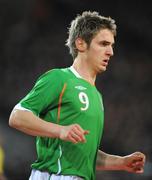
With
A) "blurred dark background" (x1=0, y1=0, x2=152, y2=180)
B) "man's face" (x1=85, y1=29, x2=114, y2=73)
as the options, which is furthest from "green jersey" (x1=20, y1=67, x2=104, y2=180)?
"blurred dark background" (x1=0, y1=0, x2=152, y2=180)

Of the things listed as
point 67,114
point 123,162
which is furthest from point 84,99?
point 123,162

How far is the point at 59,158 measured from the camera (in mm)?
2926

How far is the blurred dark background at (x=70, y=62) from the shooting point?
7.55 metres

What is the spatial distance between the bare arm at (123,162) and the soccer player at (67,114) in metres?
0.24

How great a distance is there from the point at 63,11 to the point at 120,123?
2.14 meters

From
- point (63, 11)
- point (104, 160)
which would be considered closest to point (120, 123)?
point (63, 11)

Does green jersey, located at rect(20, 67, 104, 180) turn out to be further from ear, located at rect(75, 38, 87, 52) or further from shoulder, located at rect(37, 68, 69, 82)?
ear, located at rect(75, 38, 87, 52)

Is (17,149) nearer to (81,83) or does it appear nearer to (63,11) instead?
(63,11)

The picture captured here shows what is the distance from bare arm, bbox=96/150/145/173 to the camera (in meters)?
3.30

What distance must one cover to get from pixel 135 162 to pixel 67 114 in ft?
2.17

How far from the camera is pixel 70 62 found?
818 cm

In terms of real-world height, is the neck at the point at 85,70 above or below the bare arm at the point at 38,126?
above

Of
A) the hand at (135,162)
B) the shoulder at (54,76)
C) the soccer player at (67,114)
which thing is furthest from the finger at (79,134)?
the hand at (135,162)

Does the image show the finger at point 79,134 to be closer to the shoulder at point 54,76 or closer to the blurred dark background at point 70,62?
the shoulder at point 54,76
